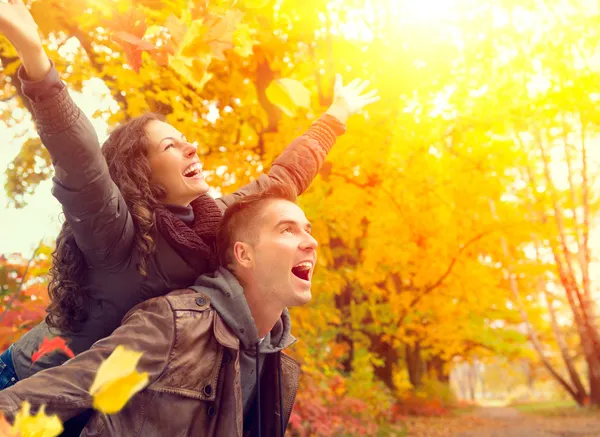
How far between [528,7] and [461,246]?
4359 mm

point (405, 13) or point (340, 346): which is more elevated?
point (405, 13)

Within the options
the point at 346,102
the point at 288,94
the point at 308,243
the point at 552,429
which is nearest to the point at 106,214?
the point at 308,243

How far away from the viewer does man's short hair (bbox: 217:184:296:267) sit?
201 cm

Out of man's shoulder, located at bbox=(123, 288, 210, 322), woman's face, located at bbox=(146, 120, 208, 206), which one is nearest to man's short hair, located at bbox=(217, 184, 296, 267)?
woman's face, located at bbox=(146, 120, 208, 206)

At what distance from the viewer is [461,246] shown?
1084 cm

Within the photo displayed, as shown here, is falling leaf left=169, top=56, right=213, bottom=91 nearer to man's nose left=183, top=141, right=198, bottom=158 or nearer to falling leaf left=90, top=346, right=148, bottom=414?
man's nose left=183, top=141, right=198, bottom=158

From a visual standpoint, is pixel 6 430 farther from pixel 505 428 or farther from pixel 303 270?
pixel 505 428

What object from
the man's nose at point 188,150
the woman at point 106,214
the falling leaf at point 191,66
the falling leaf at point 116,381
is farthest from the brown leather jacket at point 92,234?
the falling leaf at point 191,66

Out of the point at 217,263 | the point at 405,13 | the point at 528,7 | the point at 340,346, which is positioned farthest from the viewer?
the point at 528,7

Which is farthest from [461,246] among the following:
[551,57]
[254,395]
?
[254,395]

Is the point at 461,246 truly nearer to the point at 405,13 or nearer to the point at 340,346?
the point at 340,346

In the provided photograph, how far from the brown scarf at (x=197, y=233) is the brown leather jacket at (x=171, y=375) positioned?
0.54 feet

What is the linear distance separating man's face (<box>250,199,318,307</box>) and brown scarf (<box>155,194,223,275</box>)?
184 mm

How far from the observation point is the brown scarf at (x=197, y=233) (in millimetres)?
1879
